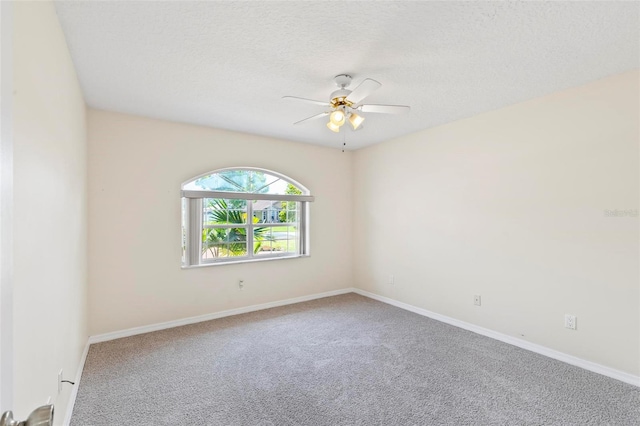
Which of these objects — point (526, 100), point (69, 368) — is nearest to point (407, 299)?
point (526, 100)

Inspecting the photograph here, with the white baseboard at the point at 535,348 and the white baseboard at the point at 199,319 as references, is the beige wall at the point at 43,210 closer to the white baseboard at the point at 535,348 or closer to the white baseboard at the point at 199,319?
the white baseboard at the point at 199,319

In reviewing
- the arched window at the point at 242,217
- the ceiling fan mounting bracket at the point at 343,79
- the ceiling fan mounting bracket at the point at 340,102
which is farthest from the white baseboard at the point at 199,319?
the ceiling fan mounting bracket at the point at 343,79

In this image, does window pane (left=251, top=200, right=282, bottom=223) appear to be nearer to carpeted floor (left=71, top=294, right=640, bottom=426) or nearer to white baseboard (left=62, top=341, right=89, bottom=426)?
carpeted floor (left=71, top=294, right=640, bottom=426)

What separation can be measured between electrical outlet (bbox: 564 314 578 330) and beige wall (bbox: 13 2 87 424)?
3590 millimetres

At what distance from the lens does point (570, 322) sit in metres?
2.65

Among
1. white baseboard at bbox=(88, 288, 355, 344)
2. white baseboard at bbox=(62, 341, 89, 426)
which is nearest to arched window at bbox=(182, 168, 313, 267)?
white baseboard at bbox=(88, 288, 355, 344)

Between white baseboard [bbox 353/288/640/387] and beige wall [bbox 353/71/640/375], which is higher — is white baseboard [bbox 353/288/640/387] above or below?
below

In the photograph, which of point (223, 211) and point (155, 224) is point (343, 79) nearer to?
point (223, 211)

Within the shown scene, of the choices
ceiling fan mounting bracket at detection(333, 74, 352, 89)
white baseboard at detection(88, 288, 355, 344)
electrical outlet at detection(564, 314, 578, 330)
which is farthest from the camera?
white baseboard at detection(88, 288, 355, 344)

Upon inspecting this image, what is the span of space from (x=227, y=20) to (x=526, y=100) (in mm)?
2762

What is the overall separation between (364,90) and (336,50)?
34 cm

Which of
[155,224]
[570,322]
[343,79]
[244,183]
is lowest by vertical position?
[570,322]

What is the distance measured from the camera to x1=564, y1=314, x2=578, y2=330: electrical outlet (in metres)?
2.63

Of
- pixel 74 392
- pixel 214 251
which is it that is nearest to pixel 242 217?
pixel 214 251
